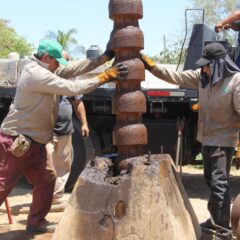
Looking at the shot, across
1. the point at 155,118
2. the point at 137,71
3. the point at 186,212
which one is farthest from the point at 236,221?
the point at 155,118

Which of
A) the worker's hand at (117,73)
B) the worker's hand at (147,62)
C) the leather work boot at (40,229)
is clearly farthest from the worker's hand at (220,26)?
the leather work boot at (40,229)

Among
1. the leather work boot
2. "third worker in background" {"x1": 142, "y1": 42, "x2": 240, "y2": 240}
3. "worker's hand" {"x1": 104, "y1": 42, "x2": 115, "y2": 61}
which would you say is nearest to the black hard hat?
"third worker in background" {"x1": 142, "y1": 42, "x2": 240, "y2": 240}

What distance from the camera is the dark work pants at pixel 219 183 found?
485 centimetres

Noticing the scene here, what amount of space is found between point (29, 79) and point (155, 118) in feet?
9.80

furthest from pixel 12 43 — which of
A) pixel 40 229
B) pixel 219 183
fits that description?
pixel 219 183

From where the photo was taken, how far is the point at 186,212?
14.8ft

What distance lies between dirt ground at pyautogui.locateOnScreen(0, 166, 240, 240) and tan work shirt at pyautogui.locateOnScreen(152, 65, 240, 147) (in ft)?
5.24

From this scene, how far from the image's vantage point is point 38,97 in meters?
4.93

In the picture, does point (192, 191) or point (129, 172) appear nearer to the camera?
point (129, 172)

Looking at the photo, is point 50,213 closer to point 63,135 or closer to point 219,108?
point 63,135

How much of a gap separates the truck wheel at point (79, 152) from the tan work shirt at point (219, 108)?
2812 millimetres

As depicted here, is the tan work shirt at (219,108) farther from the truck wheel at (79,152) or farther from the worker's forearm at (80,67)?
the truck wheel at (79,152)

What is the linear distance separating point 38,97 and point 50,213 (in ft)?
6.43

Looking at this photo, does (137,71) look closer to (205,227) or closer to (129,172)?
(129,172)
